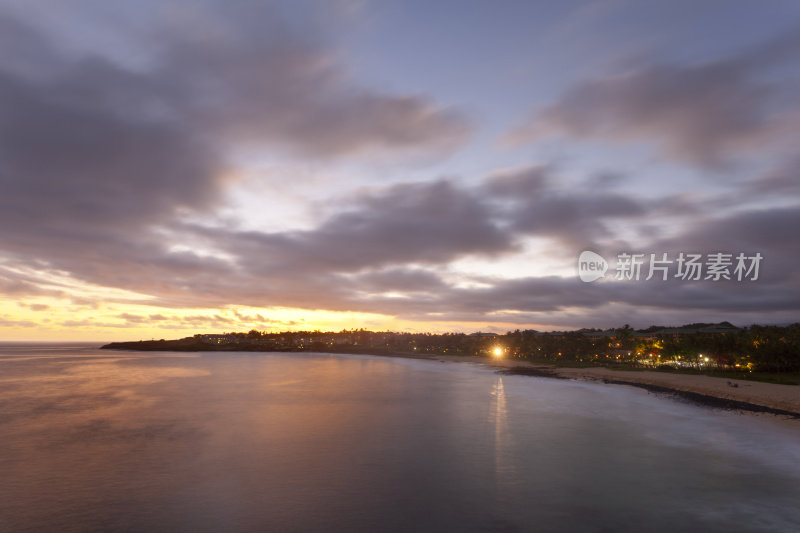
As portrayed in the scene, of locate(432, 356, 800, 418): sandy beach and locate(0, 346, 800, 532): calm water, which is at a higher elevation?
locate(432, 356, 800, 418): sandy beach

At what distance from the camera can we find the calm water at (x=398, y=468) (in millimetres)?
21906

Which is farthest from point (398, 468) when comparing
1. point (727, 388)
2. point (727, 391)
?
point (727, 388)

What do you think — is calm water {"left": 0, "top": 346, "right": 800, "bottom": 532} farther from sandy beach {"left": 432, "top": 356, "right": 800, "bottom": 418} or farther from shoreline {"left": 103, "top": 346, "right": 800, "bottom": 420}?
sandy beach {"left": 432, "top": 356, "right": 800, "bottom": 418}

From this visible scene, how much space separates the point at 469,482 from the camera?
→ 27500 millimetres

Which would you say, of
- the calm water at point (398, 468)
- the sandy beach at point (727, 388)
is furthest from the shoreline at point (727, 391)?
the calm water at point (398, 468)

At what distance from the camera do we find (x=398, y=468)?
30.6 metres

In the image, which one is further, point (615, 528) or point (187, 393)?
point (187, 393)

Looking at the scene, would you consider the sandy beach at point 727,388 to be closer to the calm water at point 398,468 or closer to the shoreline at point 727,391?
the shoreline at point 727,391

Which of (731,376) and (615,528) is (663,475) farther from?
(731,376)

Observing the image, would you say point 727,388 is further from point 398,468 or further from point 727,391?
point 398,468

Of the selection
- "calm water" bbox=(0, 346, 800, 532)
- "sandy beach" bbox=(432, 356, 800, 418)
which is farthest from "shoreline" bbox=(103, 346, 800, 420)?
"calm water" bbox=(0, 346, 800, 532)

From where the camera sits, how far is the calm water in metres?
21.9

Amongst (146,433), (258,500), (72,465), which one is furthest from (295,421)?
(258,500)

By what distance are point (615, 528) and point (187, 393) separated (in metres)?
70.4
